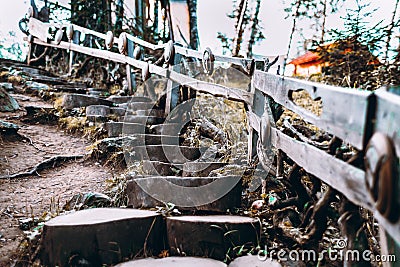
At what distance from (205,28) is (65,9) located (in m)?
3.74

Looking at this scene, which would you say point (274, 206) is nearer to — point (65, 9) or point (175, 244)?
point (175, 244)

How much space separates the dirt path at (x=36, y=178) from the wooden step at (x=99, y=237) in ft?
1.25

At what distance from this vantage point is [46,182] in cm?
330

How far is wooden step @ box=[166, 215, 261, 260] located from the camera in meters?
2.04

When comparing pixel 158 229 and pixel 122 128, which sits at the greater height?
pixel 122 128

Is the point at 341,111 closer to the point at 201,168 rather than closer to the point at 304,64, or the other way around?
the point at 201,168

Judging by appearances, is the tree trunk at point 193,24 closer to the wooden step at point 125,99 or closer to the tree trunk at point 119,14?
the wooden step at point 125,99

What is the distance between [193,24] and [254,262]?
551 cm

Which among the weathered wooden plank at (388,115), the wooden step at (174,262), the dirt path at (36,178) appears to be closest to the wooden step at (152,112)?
the dirt path at (36,178)

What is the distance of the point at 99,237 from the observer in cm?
195

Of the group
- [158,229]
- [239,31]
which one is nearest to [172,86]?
[158,229]

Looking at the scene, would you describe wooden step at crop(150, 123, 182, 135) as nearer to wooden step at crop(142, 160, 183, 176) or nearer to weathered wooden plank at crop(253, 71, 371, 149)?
wooden step at crop(142, 160, 183, 176)

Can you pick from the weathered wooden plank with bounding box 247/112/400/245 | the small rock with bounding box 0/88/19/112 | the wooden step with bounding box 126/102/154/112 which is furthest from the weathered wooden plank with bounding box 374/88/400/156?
the small rock with bounding box 0/88/19/112

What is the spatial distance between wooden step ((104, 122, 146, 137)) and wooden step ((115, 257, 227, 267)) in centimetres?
248
